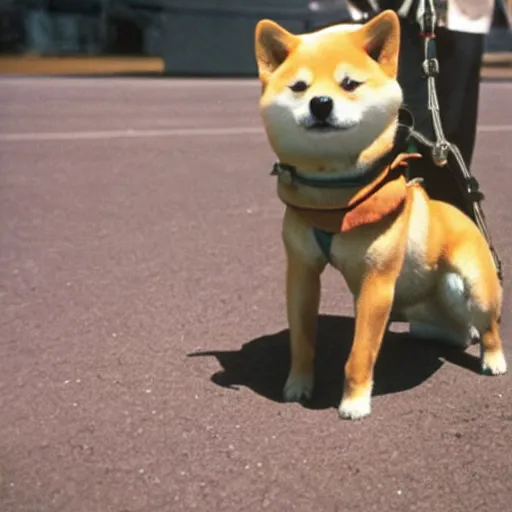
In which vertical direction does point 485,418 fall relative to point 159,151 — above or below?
above

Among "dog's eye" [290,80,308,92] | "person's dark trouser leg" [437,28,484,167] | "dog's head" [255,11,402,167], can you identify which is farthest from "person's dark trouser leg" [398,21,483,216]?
"dog's eye" [290,80,308,92]

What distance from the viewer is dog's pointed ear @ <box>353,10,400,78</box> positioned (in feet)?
11.7

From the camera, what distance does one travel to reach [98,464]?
3.45 metres

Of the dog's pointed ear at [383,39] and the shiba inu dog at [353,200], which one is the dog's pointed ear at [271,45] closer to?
the shiba inu dog at [353,200]

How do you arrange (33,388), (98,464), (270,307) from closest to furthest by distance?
(98,464) → (33,388) → (270,307)

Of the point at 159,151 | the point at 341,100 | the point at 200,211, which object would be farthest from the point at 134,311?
the point at 159,151

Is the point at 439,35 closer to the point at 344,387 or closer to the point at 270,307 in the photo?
the point at 270,307

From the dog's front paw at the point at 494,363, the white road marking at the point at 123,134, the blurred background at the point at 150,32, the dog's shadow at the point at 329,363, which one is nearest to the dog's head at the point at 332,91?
the dog's shadow at the point at 329,363

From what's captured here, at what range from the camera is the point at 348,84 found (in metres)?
3.53

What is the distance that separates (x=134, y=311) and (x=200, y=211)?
238 centimetres

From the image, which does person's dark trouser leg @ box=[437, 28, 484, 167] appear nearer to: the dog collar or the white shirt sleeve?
the white shirt sleeve

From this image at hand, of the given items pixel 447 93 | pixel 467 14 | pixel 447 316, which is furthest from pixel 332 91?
pixel 447 93

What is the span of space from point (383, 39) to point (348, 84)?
8.0 inches

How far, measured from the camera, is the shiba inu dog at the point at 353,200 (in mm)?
3539
